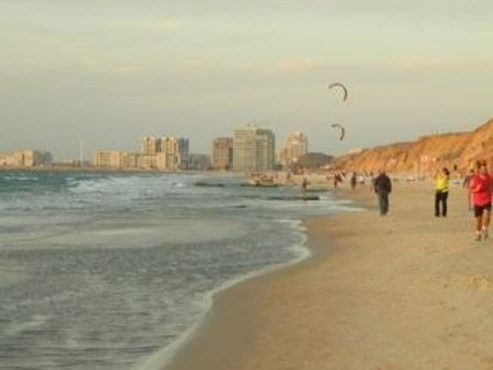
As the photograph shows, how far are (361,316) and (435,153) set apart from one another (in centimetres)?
13499

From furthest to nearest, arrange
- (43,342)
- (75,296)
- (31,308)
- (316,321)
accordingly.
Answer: (75,296) → (31,308) → (316,321) → (43,342)

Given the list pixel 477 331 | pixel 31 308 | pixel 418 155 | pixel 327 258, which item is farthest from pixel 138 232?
pixel 418 155

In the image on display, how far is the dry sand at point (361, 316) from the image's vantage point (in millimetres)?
7328

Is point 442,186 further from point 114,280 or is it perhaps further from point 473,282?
point 473,282

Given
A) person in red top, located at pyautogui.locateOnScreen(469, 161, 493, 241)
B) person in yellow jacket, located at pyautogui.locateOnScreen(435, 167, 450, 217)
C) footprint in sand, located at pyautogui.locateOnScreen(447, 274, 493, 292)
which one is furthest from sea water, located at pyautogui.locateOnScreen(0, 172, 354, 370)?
person in yellow jacket, located at pyautogui.locateOnScreen(435, 167, 450, 217)

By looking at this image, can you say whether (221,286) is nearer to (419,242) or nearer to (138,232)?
(419,242)

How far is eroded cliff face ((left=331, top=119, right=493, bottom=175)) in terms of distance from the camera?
106750 millimetres

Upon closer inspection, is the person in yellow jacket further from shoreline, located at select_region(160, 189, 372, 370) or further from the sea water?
shoreline, located at select_region(160, 189, 372, 370)

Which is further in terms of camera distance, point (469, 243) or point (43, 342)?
point (469, 243)

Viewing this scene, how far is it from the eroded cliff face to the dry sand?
7906 cm

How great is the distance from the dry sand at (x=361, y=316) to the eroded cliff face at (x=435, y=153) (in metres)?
79.1

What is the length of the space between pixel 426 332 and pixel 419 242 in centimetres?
1000

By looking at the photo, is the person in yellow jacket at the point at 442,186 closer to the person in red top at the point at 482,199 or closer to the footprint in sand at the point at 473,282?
the person in red top at the point at 482,199

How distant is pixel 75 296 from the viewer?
1184cm
